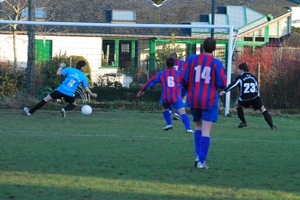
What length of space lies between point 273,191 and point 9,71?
1344 centimetres

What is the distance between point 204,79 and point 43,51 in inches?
517

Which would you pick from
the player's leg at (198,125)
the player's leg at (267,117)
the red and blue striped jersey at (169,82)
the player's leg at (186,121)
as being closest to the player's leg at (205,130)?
the player's leg at (198,125)

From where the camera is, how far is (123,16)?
39188mm

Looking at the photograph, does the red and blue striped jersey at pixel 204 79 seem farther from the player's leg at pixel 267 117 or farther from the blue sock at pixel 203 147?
the player's leg at pixel 267 117

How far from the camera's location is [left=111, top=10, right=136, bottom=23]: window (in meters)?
38.8

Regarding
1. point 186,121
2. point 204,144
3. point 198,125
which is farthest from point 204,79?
point 186,121

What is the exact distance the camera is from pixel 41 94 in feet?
61.2

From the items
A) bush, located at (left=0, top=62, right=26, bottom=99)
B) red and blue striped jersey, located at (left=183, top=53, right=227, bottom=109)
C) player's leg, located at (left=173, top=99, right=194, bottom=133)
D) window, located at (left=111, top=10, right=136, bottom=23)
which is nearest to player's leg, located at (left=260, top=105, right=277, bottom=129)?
player's leg, located at (left=173, top=99, right=194, bottom=133)

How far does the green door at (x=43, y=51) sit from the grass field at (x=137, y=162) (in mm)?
5301

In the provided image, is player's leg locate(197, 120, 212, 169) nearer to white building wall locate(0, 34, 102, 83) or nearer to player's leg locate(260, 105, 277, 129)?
player's leg locate(260, 105, 277, 129)

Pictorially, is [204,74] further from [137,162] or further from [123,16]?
[123,16]

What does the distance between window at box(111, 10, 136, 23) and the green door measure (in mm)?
16609

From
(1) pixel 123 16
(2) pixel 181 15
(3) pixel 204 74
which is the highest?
(2) pixel 181 15

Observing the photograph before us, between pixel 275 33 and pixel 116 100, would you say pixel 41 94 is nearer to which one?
pixel 116 100
